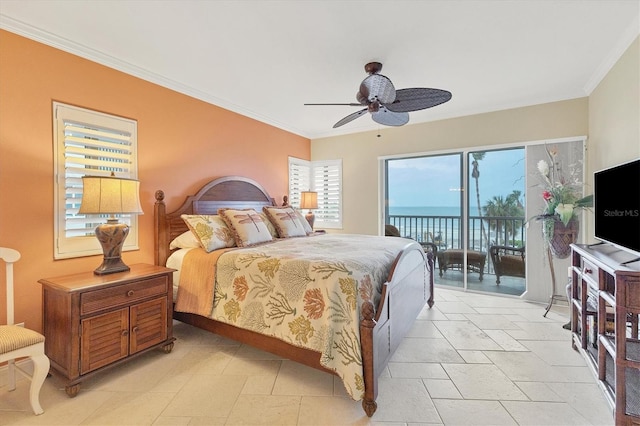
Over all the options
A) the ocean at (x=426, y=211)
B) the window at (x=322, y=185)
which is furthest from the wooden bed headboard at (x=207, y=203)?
the ocean at (x=426, y=211)

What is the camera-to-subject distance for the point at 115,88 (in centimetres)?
274

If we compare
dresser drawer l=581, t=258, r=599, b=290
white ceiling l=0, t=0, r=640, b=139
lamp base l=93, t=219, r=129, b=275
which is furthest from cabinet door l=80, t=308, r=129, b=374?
dresser drawer l=581, t=258, r=599, b=290

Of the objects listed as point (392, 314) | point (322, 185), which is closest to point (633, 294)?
point (392, 314)

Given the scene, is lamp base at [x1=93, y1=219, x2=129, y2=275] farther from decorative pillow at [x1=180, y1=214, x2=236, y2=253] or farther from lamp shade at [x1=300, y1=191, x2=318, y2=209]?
lamp shade at [x1=300, y1=191, x2=318, y2=209]

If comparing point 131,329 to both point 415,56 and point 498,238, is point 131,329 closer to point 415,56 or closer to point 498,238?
point 415,56

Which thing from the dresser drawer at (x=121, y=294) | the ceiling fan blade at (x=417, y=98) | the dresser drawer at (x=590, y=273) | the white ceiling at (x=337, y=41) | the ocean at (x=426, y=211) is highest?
the white ceiling at (x=337, y=41)

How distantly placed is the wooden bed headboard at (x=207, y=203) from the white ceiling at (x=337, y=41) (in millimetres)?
1142

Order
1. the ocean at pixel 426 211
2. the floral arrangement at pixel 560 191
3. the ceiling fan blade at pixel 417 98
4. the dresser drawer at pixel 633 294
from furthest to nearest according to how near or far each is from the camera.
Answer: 1. the ocean at pixel 426 211
2. the floral arrangement at pixel 560 191
3. the ceiling fan blade at pixel 417 98
4. the dresser drawer at pixel 633 294

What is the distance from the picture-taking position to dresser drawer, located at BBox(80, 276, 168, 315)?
1.99 meters

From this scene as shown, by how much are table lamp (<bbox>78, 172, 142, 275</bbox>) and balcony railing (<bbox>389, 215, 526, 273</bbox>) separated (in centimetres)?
395

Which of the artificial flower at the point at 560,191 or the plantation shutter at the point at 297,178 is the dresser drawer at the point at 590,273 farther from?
the plantation shutter at the point at 297,178

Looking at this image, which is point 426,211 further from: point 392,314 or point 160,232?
point 160,232

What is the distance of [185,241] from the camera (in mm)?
2945

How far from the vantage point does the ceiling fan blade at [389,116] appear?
114 inches
